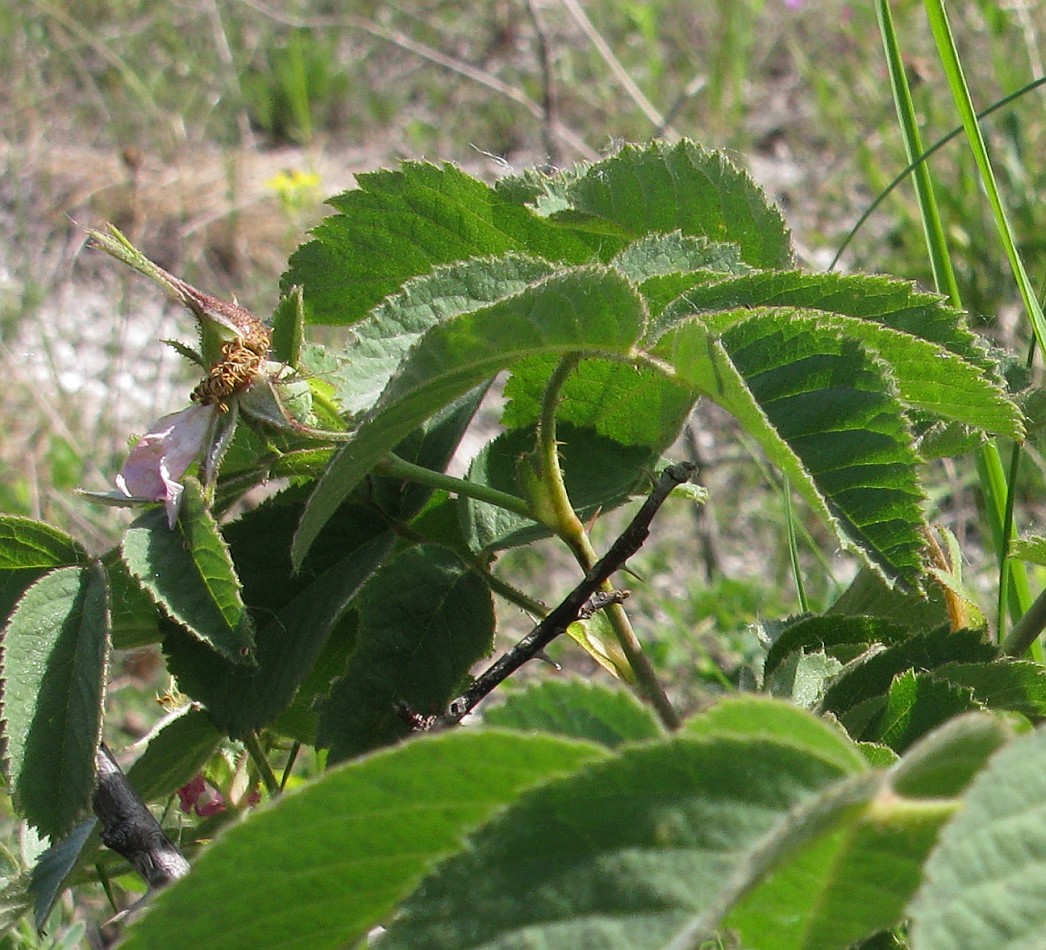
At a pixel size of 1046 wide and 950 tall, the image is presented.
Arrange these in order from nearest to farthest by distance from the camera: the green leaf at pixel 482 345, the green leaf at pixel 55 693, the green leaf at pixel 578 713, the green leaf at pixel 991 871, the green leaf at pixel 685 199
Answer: the green leaf at pixel 991 871, the green leaf at pixel 578 713, the green leaf at pixel 482 345, the green leaf at pixel 55 693, the green leaf at pixel 685 199

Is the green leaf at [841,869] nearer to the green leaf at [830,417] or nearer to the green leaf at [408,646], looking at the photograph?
the green leaf at [830,417]

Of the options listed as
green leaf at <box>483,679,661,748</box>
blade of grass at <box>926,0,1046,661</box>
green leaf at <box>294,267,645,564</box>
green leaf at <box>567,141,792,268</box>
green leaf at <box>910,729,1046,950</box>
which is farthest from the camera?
blade of grass at <box>926,0,1046,661</box>

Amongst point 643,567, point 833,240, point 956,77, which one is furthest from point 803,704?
point 833,240

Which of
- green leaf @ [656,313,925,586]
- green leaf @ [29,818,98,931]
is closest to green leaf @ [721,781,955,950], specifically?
green leaf @ [656,313,925,586]

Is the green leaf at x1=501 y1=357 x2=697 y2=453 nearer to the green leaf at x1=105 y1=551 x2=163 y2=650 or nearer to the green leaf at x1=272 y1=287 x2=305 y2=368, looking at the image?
the green leaf at x1=272 y1=287 x2=305 y2=368

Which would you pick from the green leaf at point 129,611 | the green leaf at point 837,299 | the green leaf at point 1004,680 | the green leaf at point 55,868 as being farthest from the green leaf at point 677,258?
the green leaf at point 55,868

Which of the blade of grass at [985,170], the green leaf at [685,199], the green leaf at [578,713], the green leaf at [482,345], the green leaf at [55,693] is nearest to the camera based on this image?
the green leaf at [578,713]

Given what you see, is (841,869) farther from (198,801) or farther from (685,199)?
(198,801)
